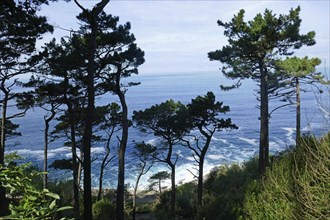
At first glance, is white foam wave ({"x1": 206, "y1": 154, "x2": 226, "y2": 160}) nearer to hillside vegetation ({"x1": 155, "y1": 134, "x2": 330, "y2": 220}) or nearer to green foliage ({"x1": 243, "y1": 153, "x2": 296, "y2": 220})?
hillside vegetation ({"x1": 155, "y1": 134, "x2": 330, "y2": 220})

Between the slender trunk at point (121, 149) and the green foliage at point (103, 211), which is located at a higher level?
the slender trunk at point (121, 149)

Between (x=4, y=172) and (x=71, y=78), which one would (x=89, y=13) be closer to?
(x=71, y=78)

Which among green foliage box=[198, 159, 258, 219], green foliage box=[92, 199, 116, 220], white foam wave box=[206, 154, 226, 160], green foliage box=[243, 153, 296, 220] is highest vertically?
green foliage box=[243, 153, 296, 220]

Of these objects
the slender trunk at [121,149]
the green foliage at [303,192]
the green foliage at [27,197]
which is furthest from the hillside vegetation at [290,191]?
the green foliage at [27,197]

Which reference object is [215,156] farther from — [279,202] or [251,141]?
[279,202]

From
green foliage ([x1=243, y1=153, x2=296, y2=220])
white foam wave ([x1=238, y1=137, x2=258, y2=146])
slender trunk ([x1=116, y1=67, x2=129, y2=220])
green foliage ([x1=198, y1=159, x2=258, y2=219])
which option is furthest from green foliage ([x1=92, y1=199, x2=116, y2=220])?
white foam wave ([x1=238, y1=137, x2=258, y2=146])

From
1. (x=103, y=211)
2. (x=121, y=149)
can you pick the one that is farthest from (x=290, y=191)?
(x=103, y=211)

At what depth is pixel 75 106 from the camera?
16.6 m

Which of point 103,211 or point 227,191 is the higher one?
point 227,191

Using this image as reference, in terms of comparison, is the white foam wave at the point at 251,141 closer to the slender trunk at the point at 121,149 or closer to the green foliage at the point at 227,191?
the green foliage at the point at 227,191

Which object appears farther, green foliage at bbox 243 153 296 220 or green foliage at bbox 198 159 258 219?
green foliage at bbox 198 159 258 219

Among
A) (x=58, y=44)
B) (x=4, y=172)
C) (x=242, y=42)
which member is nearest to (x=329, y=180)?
(x=4, y=172)

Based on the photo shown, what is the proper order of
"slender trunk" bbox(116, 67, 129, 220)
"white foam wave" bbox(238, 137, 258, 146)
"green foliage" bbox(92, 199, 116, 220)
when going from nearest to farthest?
1. "slender trunk" bbox(116, 67, 129, 220)
2. "green foliage" bbox(92, 199, 116, 220)
3. "white foam wave" bbox(238, 137, 258, 146)

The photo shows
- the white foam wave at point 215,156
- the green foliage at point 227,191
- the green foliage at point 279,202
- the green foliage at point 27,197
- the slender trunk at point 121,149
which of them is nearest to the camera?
the green foliage at point 27,197
